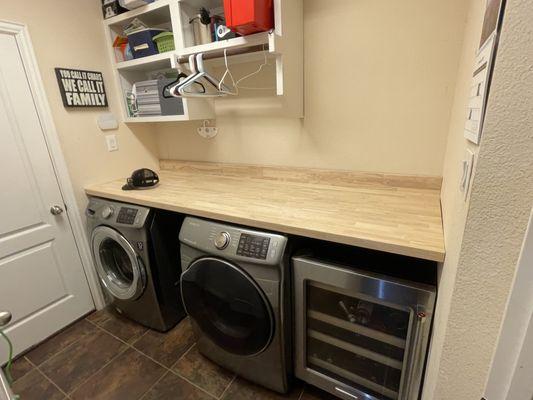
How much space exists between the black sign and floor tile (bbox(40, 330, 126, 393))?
1.53m

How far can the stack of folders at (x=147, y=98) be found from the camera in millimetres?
1797

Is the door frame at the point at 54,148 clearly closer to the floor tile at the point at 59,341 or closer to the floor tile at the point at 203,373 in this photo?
the floor tile at the point at 59,341

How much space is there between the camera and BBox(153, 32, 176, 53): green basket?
1646 mm

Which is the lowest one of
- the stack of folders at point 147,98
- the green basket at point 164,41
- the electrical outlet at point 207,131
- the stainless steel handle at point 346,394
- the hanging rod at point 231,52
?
the stainless steel handle at point 346,394

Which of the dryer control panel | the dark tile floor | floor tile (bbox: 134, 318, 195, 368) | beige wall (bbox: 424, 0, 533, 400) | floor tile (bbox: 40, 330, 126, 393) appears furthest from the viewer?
floor tile (bbox: 134, 318, 195, 368)

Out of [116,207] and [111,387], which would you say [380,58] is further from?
[111,387]

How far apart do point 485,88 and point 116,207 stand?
1770 mm

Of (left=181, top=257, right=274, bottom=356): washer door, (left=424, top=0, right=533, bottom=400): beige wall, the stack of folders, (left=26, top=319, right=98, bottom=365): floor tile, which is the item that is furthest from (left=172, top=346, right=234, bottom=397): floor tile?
the stack of folders

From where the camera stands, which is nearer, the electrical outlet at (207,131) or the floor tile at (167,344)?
the floor tile at (167,344)

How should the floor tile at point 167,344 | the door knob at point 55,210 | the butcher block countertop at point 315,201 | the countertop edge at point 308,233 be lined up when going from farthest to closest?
1. the door knob at point 55,210
2. the floor tile at point 167,344
3. the butcher block countertop at point 315,201
4. the countertop edge at point 308,233

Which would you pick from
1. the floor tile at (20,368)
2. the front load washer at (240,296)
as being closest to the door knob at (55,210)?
the floor tile at (20,368)

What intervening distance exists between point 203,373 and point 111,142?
168 centimetres

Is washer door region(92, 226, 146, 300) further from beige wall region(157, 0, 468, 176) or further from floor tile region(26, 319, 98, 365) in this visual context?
beige wall region(157, 0, 468, 176)

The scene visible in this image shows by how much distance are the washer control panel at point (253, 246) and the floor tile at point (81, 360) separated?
1.21 meters
